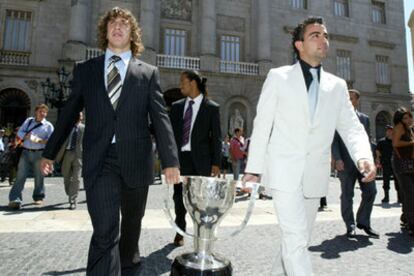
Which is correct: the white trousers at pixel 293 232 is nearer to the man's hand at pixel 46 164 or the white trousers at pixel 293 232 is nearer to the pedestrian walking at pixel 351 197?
the man's hand at pixel 46 164

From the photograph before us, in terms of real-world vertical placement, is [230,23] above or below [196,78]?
above

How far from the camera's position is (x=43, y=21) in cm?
2041

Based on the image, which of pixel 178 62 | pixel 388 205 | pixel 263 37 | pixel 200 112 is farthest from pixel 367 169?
pixel 263 37

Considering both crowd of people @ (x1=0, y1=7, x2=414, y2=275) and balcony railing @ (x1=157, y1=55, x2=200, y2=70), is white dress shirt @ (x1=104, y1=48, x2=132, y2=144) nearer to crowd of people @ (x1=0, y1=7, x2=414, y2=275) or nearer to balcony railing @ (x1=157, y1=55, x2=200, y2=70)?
crowd of people @ (x1=0, y1=7, x2=414, y2=275)

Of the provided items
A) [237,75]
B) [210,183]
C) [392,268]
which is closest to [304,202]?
[210,183]

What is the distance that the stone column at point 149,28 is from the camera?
67.0 feet

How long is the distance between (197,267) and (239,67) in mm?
21226

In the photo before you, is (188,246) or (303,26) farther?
(188,246)

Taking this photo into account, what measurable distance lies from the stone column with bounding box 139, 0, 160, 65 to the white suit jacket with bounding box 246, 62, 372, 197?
1866cm

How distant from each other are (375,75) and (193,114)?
26753 millimetres

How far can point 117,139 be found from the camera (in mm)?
2369

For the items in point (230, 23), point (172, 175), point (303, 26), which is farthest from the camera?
point (230, 23)

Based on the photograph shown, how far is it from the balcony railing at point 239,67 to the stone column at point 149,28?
4.38m

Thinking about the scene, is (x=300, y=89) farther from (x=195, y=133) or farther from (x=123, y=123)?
(x=195, y=133)
